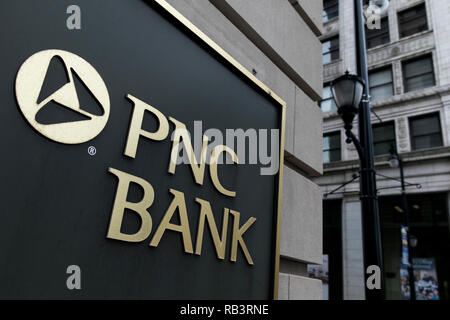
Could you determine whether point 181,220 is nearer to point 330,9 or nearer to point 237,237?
point 237,237

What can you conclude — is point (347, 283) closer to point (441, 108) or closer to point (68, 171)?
point (441, 108)

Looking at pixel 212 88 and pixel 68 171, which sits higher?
pixel 212 88

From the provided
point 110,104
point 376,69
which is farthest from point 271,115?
point 376,69

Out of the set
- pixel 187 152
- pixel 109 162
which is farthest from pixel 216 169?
pixel 109 162

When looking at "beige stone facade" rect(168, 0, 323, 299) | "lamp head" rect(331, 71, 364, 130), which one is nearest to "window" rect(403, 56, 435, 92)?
"lamp head" rect(331, 71, 364, 130)

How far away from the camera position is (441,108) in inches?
696

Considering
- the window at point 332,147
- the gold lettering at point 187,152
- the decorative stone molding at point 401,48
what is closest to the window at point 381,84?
the decorative stone molding at point 401,48

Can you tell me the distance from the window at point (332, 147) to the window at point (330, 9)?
852 centimetres

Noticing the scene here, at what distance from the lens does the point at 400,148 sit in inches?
729

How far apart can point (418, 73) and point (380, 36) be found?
12.2ft

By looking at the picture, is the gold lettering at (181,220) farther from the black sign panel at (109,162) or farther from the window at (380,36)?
the window at (380,36)

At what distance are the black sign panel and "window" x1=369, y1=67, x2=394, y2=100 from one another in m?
20.4

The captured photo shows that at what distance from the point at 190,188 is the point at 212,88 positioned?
2.25 feet

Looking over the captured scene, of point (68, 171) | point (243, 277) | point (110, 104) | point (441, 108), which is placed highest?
point (441, 108)
